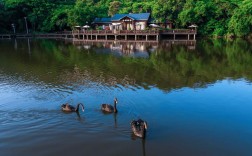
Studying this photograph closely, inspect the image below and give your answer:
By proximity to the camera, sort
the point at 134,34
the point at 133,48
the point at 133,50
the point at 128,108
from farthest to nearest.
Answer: the point at 134,34, the point at 133,48, the point at 133,50, the point at 128,108

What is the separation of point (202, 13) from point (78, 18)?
96.1 feet

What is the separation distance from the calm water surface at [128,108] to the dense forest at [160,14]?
35.1m

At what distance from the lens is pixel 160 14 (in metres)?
65.8

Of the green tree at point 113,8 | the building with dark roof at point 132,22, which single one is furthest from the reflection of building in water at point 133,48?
the green tree at point 113,8

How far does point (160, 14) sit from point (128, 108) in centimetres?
5113

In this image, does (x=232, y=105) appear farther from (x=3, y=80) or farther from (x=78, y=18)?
(x=78, y=18)

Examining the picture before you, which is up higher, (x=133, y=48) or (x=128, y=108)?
(x=133, y=48)

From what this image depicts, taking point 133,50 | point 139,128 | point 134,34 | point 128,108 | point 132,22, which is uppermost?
point 132,22

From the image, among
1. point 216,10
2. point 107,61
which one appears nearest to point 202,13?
point 216,10

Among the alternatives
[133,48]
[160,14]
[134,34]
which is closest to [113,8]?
[160,14]

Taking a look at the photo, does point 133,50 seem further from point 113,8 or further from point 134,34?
point 113,8

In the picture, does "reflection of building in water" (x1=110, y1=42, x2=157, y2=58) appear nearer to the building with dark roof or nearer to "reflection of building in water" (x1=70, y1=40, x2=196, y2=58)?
"reflection of building in water" (x1=70, y1=40, x2=196, y2=58)

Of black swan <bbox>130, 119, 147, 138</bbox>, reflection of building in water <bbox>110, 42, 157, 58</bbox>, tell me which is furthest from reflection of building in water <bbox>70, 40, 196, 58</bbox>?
black swan <bbox>130, 119, 147, 138</bbox>

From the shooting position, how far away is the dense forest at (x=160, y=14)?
65.2 metres
